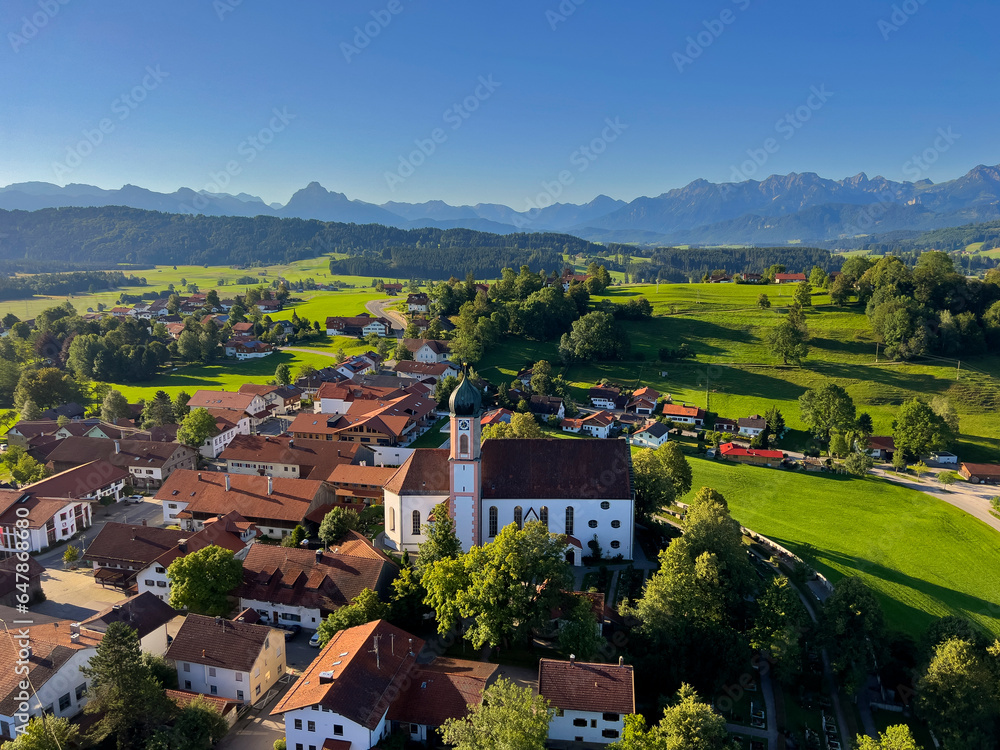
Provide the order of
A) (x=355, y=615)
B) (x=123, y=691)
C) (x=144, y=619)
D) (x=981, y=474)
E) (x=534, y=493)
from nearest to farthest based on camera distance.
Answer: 1. (x=123, y=691)
2. (x=355, y=615)
3. (x=144, y=619)
4. (x=534, y=493)
5. (x=981, y=474)

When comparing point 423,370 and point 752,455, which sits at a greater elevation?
point 423,370

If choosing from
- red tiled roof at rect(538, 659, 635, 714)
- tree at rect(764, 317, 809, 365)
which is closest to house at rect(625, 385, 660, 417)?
tree at rect(764, 317, 809, 365)

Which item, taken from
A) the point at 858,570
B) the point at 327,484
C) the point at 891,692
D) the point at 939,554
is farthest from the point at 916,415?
the point at 327,484

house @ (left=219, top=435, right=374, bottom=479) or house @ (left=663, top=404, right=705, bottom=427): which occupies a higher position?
house @ (left=219, top=435, right=374, bottom=479)

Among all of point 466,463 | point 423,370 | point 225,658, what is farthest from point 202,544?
point 423,370

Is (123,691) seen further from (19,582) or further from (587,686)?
(587,686)

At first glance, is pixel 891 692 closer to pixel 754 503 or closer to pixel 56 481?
pixel 754 503

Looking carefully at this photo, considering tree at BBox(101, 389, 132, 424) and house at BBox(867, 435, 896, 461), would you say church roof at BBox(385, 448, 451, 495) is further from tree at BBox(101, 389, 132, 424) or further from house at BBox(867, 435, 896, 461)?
house at BBox(867, 435, 896, 461)
